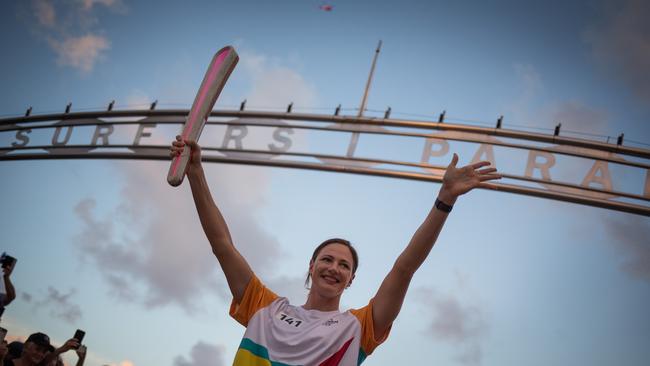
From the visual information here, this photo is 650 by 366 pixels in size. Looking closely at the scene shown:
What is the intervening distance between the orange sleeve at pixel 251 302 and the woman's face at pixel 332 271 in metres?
0.23

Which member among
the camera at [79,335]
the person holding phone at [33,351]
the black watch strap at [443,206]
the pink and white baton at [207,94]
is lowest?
the person holding phone at [33,351]

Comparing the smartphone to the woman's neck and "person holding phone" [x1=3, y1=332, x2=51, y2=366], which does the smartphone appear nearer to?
"person holding phone" [x1=3, y1=332, x2=51, y2=366]

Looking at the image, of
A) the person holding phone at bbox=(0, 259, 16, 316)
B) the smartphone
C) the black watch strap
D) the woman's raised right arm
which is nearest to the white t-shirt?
the woman's raised right arm

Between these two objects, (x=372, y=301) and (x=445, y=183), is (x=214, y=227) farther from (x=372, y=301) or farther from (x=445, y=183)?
(x=445, y=183)

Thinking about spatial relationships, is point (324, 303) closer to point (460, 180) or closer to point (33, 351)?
point (460, 180)

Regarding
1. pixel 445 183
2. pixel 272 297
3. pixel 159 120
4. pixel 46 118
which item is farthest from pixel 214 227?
pixel 46 118

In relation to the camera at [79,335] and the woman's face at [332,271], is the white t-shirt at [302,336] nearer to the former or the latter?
the woman's face at [332,271]

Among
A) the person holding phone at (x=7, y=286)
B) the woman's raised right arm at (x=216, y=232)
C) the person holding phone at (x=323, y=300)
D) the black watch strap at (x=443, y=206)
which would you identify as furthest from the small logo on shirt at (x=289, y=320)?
the person holding phone at (x=7, y=286)

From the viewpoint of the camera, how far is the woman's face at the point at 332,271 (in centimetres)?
218

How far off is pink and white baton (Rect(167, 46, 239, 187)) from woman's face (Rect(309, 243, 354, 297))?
0.77 metres

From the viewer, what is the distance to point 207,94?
2557mm

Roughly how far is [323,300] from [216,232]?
0.57 meters

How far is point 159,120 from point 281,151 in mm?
2070

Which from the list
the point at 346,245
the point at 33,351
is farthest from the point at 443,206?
the point at 33,351
